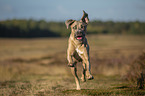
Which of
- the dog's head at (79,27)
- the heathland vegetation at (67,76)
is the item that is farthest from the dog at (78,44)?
the heathland vegetation at (67,76)

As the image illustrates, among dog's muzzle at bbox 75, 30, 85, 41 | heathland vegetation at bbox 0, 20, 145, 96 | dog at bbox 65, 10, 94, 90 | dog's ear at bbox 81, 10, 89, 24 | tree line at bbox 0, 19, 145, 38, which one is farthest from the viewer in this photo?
tree line at bbox 0, 19, 145, 38

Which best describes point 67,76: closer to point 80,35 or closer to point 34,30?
point 80,35

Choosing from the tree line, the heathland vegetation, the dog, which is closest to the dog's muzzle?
the dog

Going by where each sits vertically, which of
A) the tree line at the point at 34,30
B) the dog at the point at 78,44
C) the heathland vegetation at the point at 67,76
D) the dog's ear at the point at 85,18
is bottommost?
the heathland vegetation at the point at 67,76

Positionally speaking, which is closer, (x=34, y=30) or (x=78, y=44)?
(x=78, y=44)

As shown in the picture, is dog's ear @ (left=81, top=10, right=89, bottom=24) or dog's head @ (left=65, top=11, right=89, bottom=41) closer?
dog's head @ (left=65, top=11, right=89, bottom=41)

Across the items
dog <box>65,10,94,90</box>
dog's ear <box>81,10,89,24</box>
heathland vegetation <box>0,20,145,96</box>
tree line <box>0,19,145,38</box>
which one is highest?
tree line <box>0,19,145,38</box>

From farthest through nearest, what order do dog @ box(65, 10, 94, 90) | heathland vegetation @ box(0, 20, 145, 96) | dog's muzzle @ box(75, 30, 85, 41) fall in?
heathland vegetation @ box(0, 20, 145, 96) → dog @ box(65, 10, 94, 90) → dog's muzzle @ box(75, 30, 85, 41)

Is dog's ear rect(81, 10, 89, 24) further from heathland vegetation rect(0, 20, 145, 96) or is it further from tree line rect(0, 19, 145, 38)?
tree line rect(0, 19, 145, 38)

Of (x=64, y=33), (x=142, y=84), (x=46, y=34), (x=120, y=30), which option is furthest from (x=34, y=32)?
(x=142, y=84)

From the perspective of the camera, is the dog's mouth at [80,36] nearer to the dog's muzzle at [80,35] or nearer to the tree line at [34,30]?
the dog's muzzle at [80,35]

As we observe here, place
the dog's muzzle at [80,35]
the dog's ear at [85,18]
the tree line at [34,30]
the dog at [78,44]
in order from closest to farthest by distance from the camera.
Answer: the dog's muzzle at [80,35] → the dog at [78,44] → the dog's ear at [85,18] → the tree line at [34,30]

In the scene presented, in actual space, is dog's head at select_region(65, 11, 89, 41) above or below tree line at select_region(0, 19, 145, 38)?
below

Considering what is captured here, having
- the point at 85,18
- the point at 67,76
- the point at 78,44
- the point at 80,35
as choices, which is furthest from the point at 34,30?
the point at 80,35
